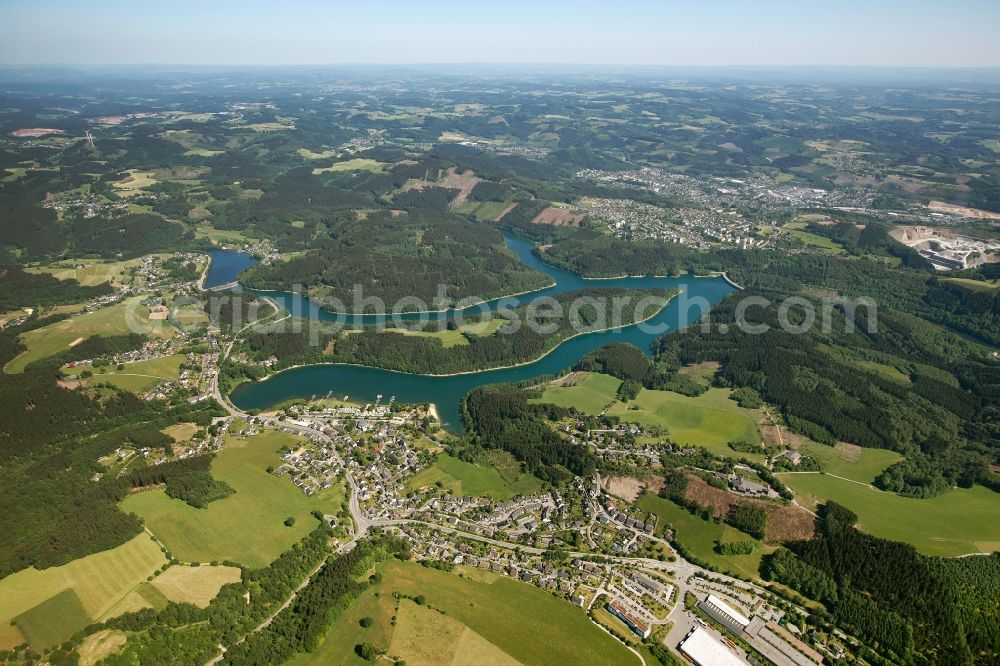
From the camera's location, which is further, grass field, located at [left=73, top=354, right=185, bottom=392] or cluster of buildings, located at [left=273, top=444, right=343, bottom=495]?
grass field, located at [left=73, top=354, right=185, bottom=392]

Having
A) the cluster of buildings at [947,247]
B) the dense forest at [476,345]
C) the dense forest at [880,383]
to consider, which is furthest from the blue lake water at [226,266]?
the cluster of buildings at [947,247]

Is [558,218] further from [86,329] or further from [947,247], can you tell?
[86,329]

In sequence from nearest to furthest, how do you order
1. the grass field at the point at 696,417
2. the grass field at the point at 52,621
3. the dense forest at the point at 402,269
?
the grass field at the point at 52,621 → the grass field at the point at 696,417 → the dense forest at the point at 402,269

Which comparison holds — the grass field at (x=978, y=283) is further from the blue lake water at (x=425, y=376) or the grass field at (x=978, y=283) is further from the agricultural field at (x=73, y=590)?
the agricultural field at (x=73, y=590)

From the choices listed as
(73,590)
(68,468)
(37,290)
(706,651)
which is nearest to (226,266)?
(37,290)

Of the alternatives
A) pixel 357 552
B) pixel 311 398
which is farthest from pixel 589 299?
pixel 357 552

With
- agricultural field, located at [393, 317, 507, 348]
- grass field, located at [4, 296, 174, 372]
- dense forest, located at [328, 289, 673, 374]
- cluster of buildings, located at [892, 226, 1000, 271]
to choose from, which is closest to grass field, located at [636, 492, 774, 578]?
dense forest, located at [328, 289, 673, 374]

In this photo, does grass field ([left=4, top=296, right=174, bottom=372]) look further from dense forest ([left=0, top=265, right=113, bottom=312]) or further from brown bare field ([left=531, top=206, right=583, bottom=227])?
brown bare field ([left=531, top=206, right=583, bottom=227])
